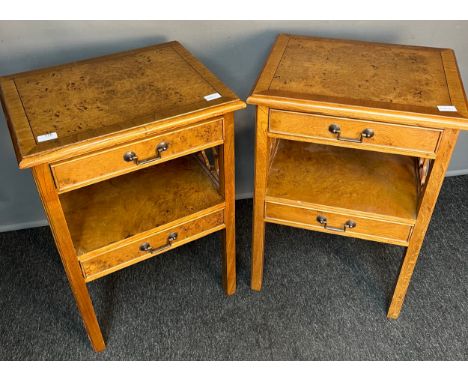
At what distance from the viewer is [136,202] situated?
1.44m

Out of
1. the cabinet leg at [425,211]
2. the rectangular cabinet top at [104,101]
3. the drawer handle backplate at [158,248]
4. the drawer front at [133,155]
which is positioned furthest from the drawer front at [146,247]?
the cabinet leg at [425,211]

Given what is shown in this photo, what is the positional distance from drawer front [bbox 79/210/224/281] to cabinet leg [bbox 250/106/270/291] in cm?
12

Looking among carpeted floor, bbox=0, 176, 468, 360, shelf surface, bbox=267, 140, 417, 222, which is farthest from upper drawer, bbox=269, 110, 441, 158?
carpeted floor, bbox=0, 176, 468, 360

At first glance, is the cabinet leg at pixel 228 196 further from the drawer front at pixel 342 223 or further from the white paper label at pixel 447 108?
the white paper label at pixel 447 108

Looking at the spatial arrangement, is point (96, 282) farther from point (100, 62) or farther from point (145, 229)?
point (100, 62)

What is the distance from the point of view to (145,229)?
1355 mm

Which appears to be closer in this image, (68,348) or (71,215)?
(71,215)

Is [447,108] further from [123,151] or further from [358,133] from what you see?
[123,151]

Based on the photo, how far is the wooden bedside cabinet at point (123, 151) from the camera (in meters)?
1.12

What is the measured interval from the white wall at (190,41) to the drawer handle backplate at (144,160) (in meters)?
0.58

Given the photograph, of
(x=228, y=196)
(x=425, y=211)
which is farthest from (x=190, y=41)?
(x=425, y=211)
